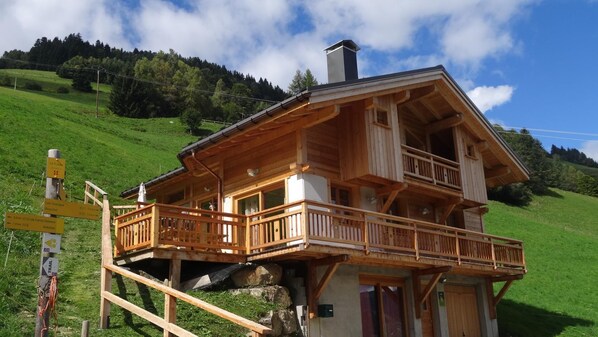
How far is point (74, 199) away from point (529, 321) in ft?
60.4

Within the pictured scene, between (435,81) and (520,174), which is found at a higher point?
(435,81)

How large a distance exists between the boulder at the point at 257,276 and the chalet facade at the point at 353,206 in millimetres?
273

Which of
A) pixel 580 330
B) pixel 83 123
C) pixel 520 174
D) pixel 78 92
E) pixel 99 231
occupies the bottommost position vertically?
pixel 580 330

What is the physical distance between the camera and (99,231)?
56.4ft

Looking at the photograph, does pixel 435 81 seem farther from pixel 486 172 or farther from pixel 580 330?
pixel 580 330

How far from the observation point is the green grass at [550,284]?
2183cm

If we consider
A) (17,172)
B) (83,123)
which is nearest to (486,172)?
(17,172)

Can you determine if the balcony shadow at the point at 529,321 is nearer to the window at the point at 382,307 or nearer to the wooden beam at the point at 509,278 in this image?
the wooden beam at the point at 509,278

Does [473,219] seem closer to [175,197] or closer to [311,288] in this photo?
[311,288]

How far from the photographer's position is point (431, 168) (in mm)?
17844

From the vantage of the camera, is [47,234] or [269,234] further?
[269,234]

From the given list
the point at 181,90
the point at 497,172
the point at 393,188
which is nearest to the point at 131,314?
the point at 393,188

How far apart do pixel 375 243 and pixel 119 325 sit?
22.9 feet

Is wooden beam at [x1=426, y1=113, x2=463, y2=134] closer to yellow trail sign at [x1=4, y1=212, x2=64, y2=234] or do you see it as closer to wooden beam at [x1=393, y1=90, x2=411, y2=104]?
wooden beam at [x1=393, y1=90, x2=411, y2=104]
